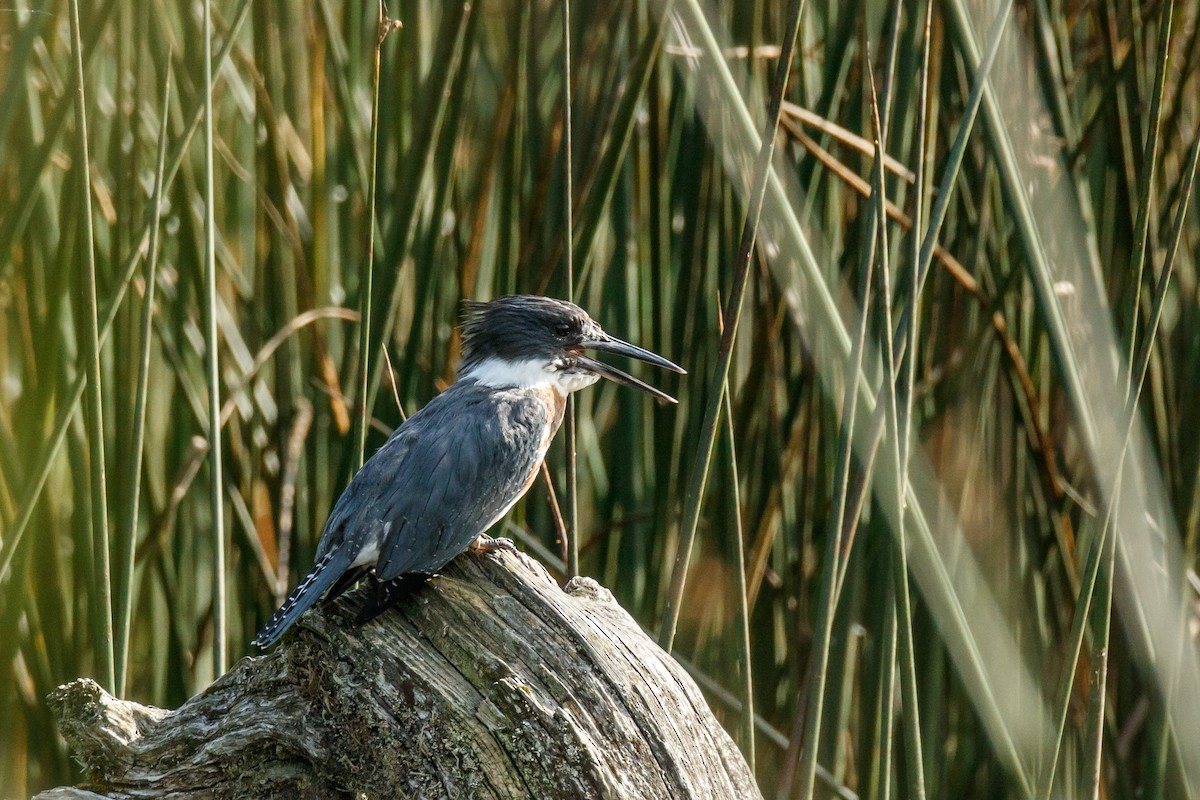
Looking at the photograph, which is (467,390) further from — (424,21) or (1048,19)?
(1048,19)

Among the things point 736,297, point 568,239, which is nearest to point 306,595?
point 568,239

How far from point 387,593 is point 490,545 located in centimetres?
26

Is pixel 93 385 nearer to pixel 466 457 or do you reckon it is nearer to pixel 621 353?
pixel 466 457

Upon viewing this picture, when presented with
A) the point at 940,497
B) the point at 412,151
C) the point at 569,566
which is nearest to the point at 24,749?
the point at 569,566

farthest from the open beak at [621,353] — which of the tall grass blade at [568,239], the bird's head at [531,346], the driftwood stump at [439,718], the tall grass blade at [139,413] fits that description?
the tall grass blade at [139,413]

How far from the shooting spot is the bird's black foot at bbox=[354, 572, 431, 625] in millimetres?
1863

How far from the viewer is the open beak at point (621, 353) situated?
7.97ft

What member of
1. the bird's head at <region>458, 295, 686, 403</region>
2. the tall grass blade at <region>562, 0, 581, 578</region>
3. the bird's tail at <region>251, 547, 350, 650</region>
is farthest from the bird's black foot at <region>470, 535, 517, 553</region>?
the bird's head at <region>458, 295, 686, 403</region>

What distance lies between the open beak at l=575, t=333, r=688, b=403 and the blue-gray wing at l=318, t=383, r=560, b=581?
16cm

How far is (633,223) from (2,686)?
5.88 feet

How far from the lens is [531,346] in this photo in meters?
2.63

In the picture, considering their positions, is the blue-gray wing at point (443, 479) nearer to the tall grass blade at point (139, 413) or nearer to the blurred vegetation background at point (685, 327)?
the blurred vegetation background at point (685, 327)

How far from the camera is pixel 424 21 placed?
2.85 meters

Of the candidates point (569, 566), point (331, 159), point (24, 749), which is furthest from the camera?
point (331, 159)
